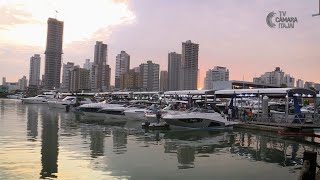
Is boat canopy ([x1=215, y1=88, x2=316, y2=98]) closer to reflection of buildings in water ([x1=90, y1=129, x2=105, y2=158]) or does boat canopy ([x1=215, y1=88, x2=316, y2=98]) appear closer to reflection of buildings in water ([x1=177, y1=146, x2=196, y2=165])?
reflection of buildings in water ([x1=177, y1=146, x2=196, y2=165])

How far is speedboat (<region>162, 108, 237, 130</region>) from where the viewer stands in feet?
119

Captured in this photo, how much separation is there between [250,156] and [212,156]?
8.09 ft

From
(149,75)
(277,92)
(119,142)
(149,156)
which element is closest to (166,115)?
(277,92)

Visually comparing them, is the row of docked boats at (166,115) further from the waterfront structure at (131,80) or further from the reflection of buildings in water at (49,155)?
the waterfront structure at (131,80)

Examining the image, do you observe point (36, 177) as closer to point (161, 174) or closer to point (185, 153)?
point (161, 174)

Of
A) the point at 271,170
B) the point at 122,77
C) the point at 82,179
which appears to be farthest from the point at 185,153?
the point at 122,77

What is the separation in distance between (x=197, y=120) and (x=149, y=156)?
16148mm

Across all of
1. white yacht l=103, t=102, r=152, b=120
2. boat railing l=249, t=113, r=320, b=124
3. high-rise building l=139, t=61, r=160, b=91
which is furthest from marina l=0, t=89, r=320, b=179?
high-rise building l=139, t=61, r=160, b=91

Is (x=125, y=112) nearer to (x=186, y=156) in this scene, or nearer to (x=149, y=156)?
(x=186, y=156)

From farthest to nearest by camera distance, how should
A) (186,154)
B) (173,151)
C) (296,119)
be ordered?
(296,119) → (173,151) → (186,154)

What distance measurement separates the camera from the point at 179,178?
53.2 feet

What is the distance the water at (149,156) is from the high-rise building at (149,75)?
144623 mm

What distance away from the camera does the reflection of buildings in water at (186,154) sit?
797 inches

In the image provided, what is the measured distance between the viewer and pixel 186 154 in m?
22.7
